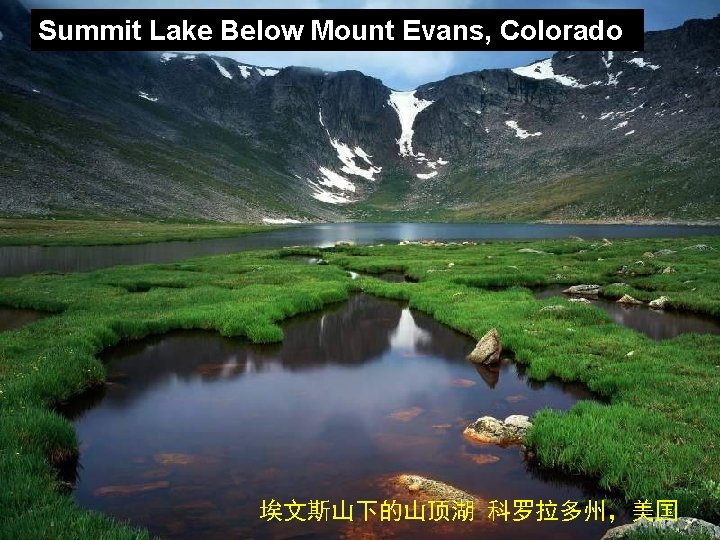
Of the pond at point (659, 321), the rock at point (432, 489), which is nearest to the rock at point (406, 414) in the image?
the rock at point (432, 489)

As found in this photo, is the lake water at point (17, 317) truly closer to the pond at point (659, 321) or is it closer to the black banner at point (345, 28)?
the black banner at point (345, 28)

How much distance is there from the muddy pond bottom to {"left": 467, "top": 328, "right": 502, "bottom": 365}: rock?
0.69 m

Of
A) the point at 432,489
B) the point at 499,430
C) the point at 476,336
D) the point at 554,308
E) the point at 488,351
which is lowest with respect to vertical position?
the point at 432,489

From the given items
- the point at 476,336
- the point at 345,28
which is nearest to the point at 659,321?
the point at 476,336

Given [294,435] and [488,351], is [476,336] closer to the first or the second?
[488,351]

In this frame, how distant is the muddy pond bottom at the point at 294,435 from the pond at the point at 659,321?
12404 millimetres

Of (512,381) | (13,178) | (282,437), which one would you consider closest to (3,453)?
(282,437)

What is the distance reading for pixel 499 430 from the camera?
15555mm

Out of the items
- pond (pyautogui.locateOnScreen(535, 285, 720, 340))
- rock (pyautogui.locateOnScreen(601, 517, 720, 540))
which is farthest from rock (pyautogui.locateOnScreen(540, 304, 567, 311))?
rock (pyautogui.locateOnScreen(601, 517, 720, 540))

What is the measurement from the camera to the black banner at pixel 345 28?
92.9 ft

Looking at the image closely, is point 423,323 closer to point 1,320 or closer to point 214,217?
point 1,320

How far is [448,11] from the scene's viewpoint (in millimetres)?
28219

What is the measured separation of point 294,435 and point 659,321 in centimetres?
2757

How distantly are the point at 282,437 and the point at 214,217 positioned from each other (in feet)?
629
